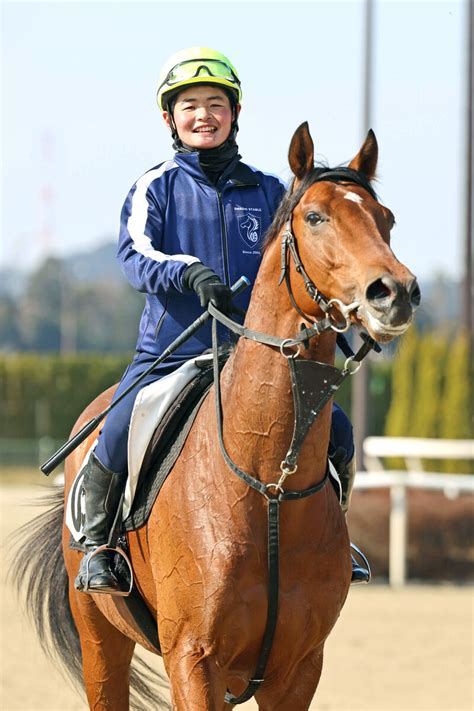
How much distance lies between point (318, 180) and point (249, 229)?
0.91m

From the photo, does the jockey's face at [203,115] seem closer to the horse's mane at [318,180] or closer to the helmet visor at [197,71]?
the helmet visor at [197,71]

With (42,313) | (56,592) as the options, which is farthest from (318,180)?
(42,313)

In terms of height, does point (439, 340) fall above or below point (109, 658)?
above

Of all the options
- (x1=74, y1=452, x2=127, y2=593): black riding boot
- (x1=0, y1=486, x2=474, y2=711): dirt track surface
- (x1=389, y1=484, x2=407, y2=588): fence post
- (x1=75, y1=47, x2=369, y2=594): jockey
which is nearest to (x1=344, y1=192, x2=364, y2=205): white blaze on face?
(x1=75, y1=47, x2=369, y2=594): jockey

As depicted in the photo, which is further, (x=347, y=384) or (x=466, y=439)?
(x=347, y=384)

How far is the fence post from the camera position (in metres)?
14.0

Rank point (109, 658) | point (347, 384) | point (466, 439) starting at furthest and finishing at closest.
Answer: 1. point (347, 384)
2. point (466, 439)
3. point (109, 658)

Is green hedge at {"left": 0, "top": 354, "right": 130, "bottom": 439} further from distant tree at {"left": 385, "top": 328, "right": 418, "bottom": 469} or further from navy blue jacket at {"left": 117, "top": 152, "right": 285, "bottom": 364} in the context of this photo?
navy blue jacket at {"left": 117, "top": 152, "right": 285, "bottom": 364}

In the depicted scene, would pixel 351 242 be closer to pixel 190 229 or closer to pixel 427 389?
pixel 190 229

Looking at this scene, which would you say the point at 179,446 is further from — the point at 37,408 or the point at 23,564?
the point at 37,408

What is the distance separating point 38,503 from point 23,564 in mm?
324

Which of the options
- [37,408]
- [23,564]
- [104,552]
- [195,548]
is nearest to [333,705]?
[23,564]

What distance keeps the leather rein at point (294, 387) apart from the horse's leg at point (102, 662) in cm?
141

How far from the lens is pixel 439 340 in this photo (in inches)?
902
